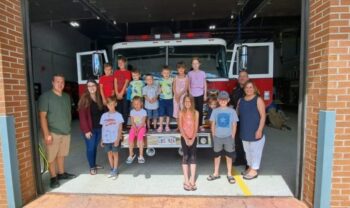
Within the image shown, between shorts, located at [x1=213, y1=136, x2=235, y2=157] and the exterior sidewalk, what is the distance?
2.63ft

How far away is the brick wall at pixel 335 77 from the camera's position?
306 centimetres

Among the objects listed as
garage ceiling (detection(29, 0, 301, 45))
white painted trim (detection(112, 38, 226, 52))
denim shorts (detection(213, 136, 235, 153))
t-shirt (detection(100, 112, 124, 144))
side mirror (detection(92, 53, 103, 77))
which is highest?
garage ceiling (detection(29, 0, 301, 45))

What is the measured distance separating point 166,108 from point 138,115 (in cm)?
61

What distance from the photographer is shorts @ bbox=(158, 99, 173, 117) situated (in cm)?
504

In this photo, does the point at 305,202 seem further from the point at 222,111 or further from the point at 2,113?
the point at 2,113

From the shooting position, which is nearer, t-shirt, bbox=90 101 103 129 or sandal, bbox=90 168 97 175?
t-shirt, bbox=90 101 103 129

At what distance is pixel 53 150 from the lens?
Answer: 4.29 m

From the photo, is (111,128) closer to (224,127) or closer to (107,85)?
(107,85)

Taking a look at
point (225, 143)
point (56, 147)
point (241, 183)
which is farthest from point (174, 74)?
point (56, 147)

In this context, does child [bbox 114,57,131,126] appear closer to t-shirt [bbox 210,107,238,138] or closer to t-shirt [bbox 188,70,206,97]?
t-shirt [bbox 188,70,206,97]

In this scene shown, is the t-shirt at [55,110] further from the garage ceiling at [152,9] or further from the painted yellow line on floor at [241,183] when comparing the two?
the garage ceiling at [152,9]

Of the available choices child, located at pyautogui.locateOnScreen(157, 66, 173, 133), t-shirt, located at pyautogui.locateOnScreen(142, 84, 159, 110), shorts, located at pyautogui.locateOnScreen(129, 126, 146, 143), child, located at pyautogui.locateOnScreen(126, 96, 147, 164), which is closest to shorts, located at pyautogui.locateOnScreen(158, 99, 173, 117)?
child, located at pyautogui.locateOnScreen(157, 66, 173, 133)

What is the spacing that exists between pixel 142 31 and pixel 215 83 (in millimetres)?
13107

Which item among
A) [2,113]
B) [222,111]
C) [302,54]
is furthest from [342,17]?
[2,113]
